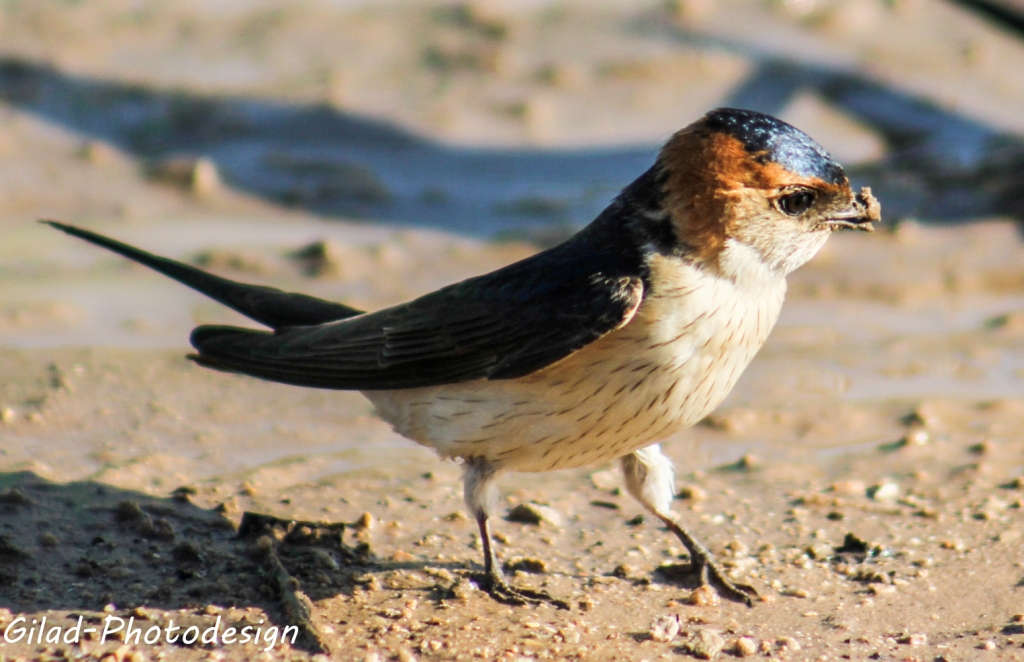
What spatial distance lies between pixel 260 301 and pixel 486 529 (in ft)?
4.55

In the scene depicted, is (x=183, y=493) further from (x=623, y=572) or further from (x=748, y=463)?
(x=748, y=463)

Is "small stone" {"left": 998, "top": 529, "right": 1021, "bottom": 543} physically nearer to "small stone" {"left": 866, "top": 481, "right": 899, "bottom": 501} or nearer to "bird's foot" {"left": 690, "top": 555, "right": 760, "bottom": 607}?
"small stone" {"left": 866, "top": 481, "right": 899, "bottom": 501}

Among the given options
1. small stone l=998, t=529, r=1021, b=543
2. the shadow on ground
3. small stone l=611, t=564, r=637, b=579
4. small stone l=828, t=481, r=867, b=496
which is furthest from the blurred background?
small stone l=611, t=564, r=637, b=579

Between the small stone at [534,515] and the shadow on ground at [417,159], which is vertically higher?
the shadow on ground at [417,159]

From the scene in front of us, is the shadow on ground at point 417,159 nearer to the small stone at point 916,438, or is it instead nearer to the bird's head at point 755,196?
the small stone at point 916,438

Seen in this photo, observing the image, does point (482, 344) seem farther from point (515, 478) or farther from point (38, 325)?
point (38, 325)

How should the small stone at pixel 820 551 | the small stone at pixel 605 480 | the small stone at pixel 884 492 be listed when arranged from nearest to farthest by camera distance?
the small stone at pixel 820 551 → the small stone at pixel 884 492 → the small stone at pixel 605 480

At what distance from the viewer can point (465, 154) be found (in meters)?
9.16

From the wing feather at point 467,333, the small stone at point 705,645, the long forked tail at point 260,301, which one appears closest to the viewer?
the small stone at point 705,645

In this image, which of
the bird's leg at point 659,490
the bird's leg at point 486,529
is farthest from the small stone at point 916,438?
the bird's leg at point 486,529

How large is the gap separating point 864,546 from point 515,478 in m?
1.49

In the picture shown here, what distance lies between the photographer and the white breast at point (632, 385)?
404 cm

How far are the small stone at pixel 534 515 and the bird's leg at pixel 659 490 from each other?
391 millimetres

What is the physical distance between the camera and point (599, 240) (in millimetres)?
4488
